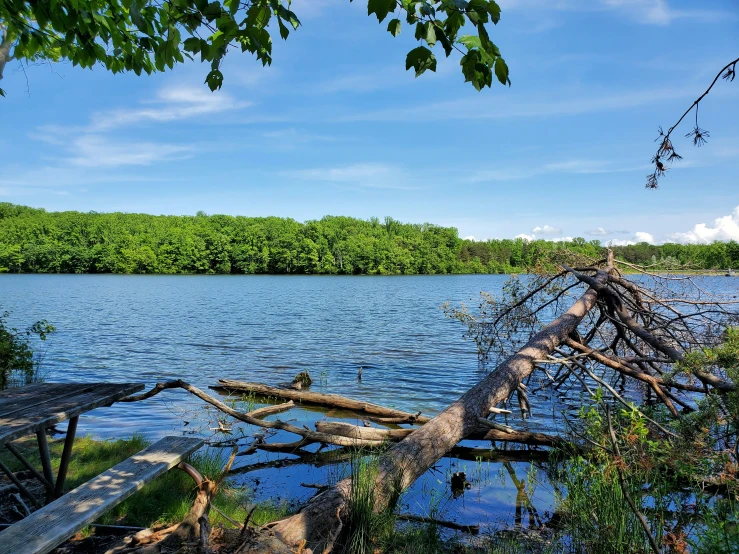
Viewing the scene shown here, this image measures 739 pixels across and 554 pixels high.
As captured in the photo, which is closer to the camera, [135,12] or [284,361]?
[135,12]

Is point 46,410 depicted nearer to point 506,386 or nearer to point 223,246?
point 506,386

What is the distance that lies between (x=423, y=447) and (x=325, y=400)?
4.73m

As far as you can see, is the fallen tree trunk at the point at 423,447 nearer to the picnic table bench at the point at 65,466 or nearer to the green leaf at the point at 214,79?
the picnic table bench at the point at 65,466

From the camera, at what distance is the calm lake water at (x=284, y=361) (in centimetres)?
659

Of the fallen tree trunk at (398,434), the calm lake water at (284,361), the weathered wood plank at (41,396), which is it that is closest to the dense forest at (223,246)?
the calm lake water at (284,361)

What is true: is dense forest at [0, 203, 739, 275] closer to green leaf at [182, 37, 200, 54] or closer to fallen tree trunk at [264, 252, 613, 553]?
fallen tree trunk at [264, 252, 613, 553]

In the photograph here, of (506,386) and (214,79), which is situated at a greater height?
(214,79)

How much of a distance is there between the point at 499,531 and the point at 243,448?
414 cm

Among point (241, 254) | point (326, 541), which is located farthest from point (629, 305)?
point (241, 254)

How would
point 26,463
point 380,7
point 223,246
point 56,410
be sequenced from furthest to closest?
point 223,246
point 26,463
point 56,410
point 380,7

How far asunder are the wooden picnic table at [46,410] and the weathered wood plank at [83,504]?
57 centimetres

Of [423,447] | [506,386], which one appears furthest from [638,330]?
[423,447]

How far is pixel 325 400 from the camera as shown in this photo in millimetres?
9812

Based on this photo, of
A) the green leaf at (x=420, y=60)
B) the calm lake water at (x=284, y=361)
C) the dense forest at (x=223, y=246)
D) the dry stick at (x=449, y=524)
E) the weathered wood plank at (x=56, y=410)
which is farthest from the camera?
the dense forest at (x=223, y=246)
